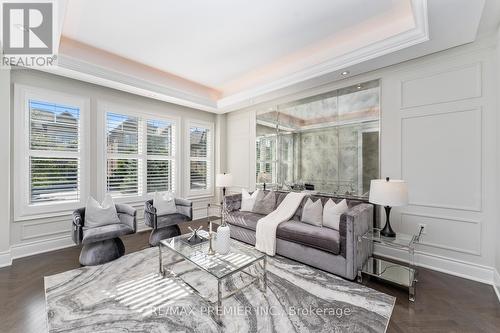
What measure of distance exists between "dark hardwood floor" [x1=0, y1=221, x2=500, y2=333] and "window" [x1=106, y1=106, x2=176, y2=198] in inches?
67.3

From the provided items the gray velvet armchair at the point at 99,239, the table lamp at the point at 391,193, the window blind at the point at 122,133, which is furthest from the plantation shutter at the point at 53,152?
the table lamp at the point at 391,193

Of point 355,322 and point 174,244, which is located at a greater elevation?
point 174,244

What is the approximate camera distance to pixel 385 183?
8.54ft

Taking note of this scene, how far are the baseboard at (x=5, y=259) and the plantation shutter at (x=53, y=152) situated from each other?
73cm

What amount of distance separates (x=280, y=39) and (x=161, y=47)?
1799mm

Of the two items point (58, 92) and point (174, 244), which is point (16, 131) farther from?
point (174, 244)

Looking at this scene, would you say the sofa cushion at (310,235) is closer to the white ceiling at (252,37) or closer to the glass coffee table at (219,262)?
the glass coffee table at (219,262)

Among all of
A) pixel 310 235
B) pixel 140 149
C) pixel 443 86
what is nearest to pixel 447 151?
pixel 443 86

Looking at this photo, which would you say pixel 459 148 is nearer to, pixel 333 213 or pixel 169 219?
pixel 333 213

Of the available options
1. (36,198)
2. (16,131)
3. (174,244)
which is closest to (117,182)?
(36,198)

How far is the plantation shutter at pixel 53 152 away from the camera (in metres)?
3.41

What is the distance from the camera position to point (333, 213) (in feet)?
10.1

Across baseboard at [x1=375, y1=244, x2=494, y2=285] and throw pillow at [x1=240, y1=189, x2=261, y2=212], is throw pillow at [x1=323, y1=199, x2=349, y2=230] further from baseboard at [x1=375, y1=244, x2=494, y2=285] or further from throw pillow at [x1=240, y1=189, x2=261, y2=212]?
throw pillow at [x1=240, y1=189, x2=261, y2=212]

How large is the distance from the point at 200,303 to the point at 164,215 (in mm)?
1983
